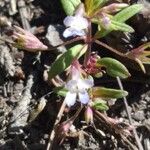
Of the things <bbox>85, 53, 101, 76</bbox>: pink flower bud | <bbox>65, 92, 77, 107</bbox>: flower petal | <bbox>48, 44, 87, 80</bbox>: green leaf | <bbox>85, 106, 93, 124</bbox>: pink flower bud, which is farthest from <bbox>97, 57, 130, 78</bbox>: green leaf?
<bbox>65, 92, 77, 107</bbox>: flower petal

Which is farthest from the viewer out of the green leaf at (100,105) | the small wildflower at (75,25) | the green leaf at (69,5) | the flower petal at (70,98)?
the green leaf at (69,5)

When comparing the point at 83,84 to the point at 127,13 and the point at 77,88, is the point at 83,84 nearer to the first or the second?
the point at 77,88

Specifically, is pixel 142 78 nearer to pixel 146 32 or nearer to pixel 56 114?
pixel 146 32

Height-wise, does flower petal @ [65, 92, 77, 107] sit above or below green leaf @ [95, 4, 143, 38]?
below

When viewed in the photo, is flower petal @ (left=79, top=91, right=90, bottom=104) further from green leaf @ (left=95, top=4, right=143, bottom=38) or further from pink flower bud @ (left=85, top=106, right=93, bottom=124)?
green leaf @ (left=95, top=4, right=143, bottom=38)

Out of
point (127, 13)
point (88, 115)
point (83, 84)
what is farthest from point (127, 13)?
point (88, 115)

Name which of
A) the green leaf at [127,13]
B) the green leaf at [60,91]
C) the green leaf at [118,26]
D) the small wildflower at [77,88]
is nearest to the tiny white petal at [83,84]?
the small wildflower at [77,88]

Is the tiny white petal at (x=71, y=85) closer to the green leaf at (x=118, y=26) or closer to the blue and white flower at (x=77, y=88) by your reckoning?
the blue and white flower at (x=77, y=88)
